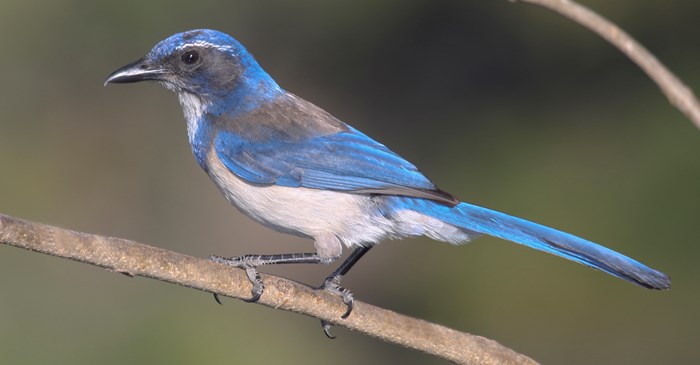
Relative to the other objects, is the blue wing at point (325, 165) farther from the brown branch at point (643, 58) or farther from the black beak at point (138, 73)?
the brown branch at point (643, 58)

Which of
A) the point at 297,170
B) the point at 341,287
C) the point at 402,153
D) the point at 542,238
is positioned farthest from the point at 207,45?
the point at 402,153

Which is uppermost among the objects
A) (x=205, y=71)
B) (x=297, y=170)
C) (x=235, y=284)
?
(x=205, y=71)

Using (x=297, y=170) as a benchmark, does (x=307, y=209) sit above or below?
below

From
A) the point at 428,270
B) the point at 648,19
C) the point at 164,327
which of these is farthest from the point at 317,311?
the point at 648,19

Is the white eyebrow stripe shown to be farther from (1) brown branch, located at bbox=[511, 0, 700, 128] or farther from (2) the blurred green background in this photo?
(2) the blurred green background

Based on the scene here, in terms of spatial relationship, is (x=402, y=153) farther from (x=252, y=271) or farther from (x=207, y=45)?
(x=252, y=271)

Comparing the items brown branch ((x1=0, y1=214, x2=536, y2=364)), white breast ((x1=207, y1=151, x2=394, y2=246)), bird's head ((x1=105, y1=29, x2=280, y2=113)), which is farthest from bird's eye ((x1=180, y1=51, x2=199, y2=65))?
brown branch ((x1=0, y1=214, x2=536, y2=364))

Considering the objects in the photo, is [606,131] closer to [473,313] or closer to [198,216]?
[473,313]
